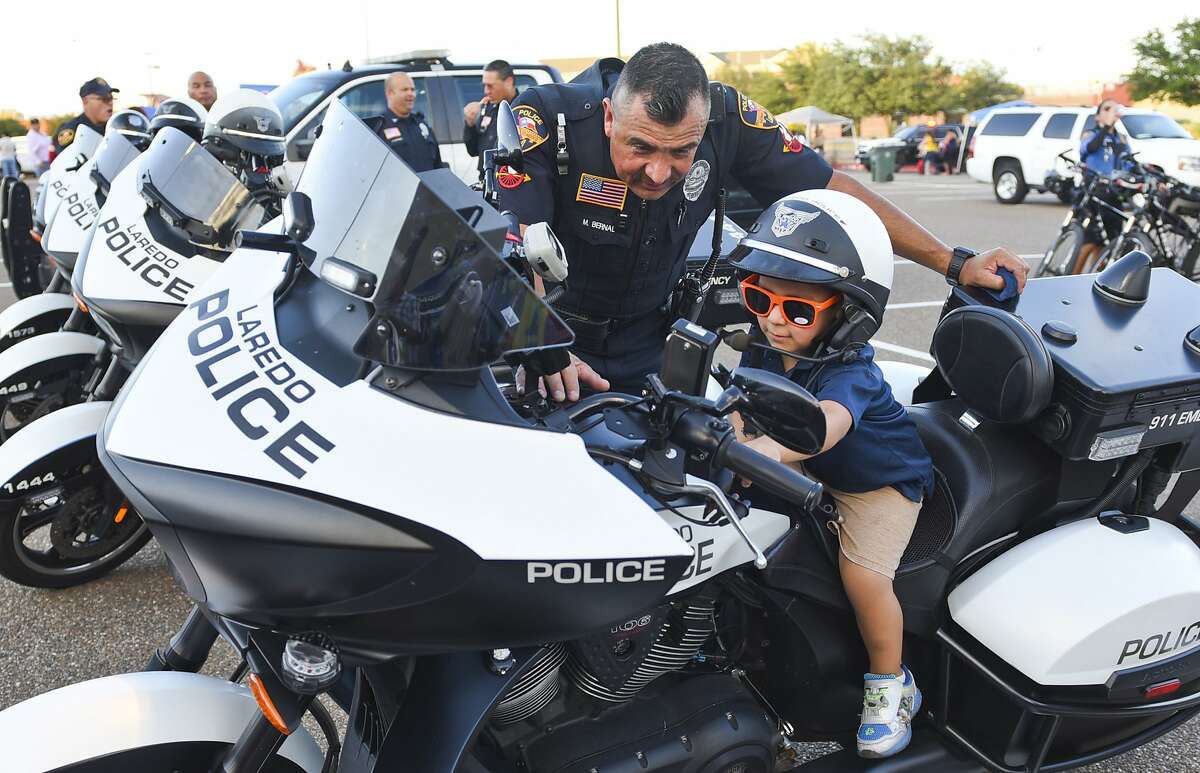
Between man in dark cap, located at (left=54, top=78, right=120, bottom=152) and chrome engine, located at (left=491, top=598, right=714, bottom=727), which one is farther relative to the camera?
man in dark cap, located at (left=54, top=78, right=120, bottom=152)

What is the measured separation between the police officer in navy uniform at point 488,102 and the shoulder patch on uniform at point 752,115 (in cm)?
471

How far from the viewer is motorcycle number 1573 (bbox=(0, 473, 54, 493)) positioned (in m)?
3.03

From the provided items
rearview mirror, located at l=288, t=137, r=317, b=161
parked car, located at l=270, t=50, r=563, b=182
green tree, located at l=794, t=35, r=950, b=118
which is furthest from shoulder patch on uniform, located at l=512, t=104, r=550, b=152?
green tree, located at l=794, t=35, r=950, b=118

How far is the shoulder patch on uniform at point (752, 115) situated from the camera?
2.87 meters

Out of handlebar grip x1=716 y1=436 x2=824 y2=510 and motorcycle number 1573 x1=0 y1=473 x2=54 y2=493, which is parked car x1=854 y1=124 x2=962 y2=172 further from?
handlebar grip x1=716 y1=436 x2=824 y2=510

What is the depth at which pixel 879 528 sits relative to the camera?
1.96 m

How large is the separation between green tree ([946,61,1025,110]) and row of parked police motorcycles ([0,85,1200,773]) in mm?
50715

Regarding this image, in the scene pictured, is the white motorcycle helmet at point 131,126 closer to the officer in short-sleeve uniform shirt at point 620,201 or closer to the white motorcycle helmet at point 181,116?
the white motorcycle helmet at point 181,116

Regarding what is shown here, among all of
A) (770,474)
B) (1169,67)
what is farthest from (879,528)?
(1169,67)

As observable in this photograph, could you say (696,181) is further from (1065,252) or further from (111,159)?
(1065,252)

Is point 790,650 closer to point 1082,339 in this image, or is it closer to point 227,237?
point 1082,339

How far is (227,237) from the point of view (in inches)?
122

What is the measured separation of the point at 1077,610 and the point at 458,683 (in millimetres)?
1330

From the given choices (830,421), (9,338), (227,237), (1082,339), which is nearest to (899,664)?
(830,421)
